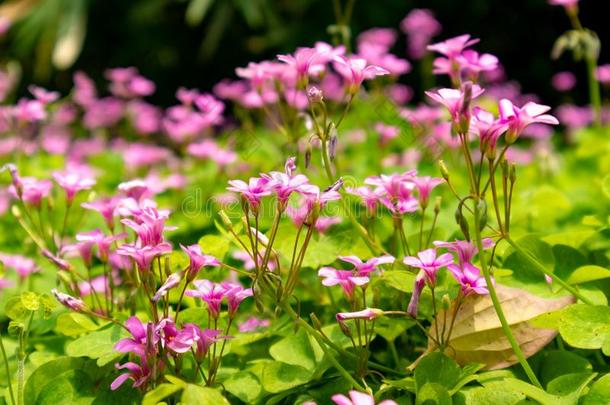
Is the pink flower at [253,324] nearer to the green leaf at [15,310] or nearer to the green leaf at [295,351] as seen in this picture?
the green leaf at [295,351]

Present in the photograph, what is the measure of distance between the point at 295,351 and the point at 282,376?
101mm

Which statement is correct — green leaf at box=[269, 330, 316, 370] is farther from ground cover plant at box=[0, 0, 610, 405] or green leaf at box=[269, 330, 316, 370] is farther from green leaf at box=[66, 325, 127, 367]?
green leaf at box=[66, 325, 127, 367]

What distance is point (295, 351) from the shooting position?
130 centimetres

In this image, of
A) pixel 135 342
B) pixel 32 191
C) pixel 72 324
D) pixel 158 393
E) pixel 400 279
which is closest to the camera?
pixel 158 393

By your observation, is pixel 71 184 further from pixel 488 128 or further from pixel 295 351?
pixel 488 128

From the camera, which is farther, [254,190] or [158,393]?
[254,190]

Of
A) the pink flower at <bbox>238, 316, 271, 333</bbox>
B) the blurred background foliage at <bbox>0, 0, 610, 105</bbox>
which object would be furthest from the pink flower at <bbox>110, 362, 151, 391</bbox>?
the blurred background foliage at <bbox>0, 0, 610, 105</bbox>

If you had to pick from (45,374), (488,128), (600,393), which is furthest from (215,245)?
(600,393)

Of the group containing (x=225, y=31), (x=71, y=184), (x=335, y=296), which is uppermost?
(x=71, y=184)

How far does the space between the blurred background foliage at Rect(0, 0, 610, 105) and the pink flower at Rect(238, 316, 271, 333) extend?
14.7 ft

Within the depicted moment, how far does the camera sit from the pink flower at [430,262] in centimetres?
115

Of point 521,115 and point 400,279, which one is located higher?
point 521,115

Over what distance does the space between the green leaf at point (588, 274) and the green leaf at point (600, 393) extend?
25 centimetres

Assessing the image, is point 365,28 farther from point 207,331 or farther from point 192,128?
point 207,331
